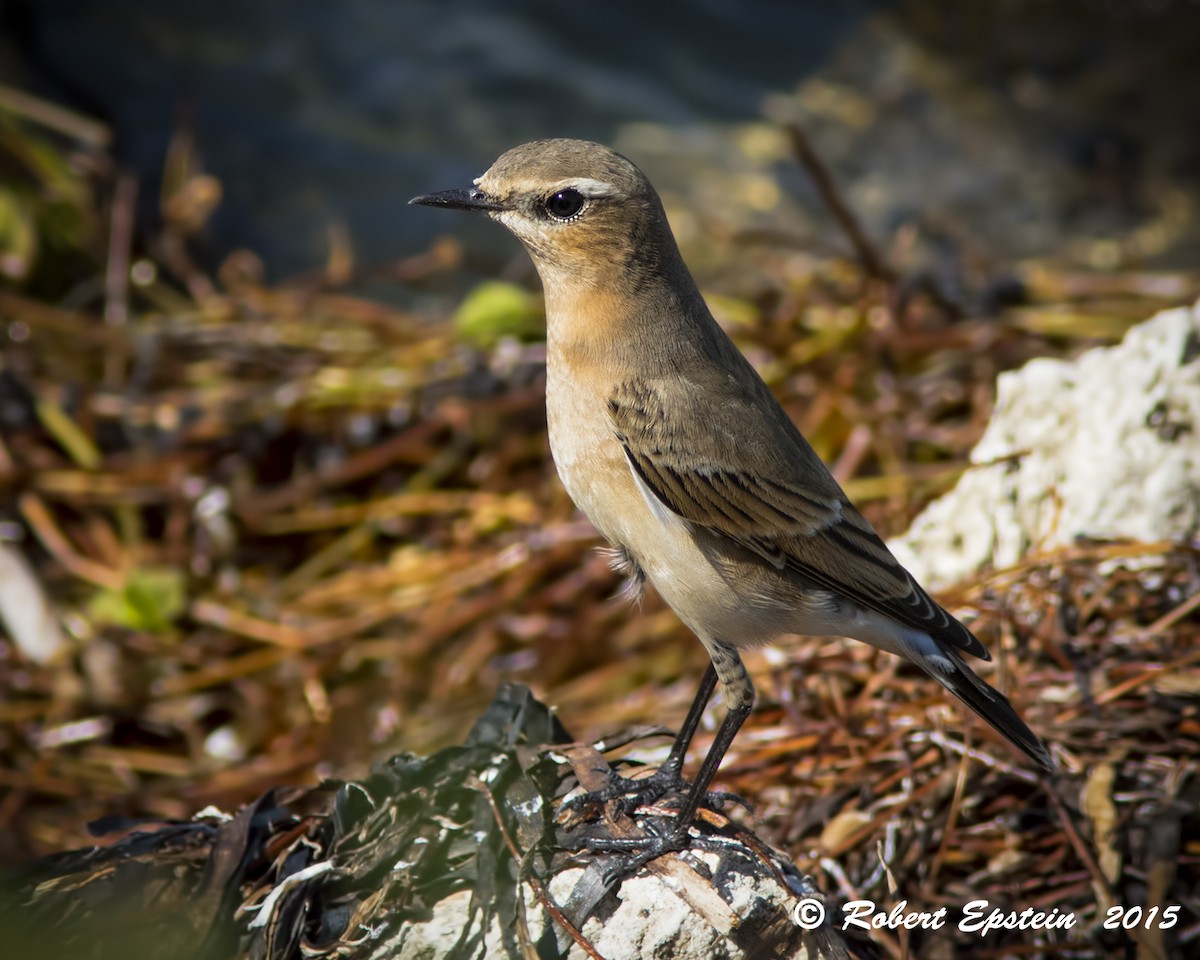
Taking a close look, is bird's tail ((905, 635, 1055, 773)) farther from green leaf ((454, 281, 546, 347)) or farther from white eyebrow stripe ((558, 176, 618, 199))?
green leaf ((454, 281, 546, 347))

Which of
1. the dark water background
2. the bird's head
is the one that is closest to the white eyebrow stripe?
the bird's head

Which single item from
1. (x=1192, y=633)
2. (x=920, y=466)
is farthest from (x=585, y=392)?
(x=920, y=466)

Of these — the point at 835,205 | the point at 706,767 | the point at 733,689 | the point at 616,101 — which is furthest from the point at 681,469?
the point at 616,101

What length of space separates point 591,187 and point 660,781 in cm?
163

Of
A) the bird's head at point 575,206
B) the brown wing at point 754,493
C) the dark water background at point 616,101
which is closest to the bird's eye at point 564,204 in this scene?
the bird's head at point 575,206

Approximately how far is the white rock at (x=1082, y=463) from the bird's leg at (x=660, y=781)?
135 cm

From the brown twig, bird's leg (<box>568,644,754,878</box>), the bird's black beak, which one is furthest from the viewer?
the brown twig

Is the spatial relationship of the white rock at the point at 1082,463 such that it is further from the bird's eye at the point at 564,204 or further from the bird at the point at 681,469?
the bird's eye at the point at 564,204

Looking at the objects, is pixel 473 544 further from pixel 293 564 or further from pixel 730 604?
pixel 730 604

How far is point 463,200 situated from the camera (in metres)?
3.57

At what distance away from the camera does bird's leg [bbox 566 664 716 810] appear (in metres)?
3.18

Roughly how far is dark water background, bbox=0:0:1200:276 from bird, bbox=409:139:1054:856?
5.13m

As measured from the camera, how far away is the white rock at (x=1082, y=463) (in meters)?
4.18

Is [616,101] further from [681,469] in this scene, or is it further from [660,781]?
[660,781]
